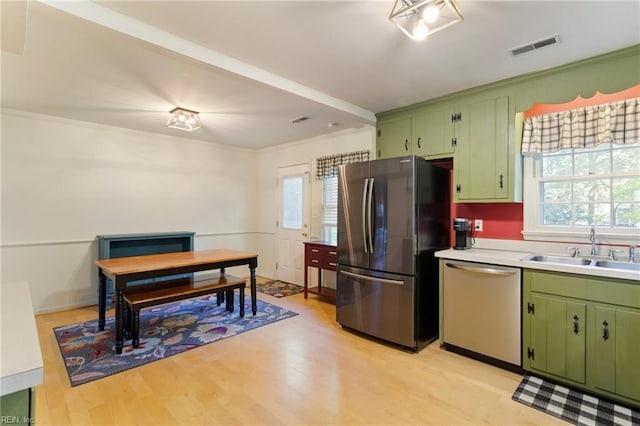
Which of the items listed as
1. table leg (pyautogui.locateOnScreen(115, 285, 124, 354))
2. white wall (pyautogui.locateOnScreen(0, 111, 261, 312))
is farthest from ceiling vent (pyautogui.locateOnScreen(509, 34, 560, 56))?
white wall (pyautogui.locateOnScreen(0, 111, 261, 312))

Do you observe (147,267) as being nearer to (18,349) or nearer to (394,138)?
(18,349)

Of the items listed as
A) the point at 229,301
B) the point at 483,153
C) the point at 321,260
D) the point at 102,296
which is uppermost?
the point at 483,153

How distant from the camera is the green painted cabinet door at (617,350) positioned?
6.54 ft

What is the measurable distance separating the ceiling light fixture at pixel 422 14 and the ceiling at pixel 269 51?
0.10m

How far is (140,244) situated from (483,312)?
442 cm

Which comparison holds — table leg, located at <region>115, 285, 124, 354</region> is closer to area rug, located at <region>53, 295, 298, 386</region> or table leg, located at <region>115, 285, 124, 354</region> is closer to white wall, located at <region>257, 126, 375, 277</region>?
area rug, located at <region>53, 295, 298, 386</region>

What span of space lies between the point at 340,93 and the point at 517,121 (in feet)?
5.39

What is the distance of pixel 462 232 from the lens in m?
3.05

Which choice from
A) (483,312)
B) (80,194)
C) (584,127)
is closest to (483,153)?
(584,127)

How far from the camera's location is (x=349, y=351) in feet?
9.46

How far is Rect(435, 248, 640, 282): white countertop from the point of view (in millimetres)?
2037

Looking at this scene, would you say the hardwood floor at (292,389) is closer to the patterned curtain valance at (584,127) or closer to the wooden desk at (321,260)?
the wooden desk at (321,260)

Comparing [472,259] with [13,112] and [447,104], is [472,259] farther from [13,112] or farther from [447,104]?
[13,112]

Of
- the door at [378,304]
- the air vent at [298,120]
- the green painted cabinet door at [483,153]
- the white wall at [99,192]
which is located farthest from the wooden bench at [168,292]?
the green painted cabinet door at [483,153]
